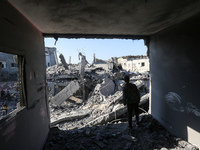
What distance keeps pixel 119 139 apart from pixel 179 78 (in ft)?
8.01

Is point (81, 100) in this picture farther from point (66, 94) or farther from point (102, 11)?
point (102, 11)

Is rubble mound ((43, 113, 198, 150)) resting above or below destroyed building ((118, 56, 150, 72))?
below

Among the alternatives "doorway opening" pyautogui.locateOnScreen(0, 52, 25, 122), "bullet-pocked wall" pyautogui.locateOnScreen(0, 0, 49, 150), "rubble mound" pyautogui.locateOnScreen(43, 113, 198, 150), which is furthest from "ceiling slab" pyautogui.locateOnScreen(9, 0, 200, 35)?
"rubble mound" pyautogui.locateOnScreen(43, 113, 198, 150)

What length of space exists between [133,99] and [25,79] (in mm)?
3025

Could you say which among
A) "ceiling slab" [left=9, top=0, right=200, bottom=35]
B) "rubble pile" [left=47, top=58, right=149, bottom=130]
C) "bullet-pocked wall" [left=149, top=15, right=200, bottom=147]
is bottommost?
"rubble pile" [left=47, top=58, right=149, bottom=130]

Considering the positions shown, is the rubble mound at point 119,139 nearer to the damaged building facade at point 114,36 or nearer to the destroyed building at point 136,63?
the damaged building facade at point 114,36

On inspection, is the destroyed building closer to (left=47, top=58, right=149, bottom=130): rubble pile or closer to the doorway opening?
(left=47, top=58, right=149, bottom=130): rubble pile

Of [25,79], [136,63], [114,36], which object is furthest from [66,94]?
[136,63]

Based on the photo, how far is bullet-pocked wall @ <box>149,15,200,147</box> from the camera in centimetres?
290

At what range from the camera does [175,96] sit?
352 cm

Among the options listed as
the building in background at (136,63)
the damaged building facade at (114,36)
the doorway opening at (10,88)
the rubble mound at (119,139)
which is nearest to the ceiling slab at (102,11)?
the damaged building facade at (114,36)

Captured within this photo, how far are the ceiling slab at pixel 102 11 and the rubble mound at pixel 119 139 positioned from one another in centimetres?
312

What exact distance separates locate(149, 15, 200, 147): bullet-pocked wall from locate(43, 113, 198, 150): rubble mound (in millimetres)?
301

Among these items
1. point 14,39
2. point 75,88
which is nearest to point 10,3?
point 14,39
